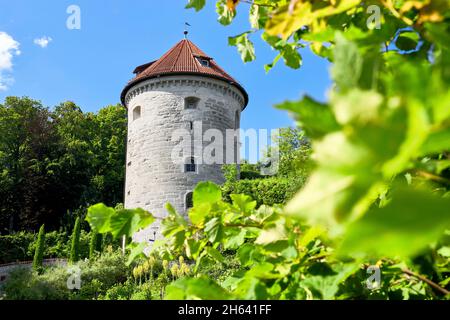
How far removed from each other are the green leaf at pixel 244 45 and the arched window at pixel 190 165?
1725 centimetres

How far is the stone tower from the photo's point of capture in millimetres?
18688

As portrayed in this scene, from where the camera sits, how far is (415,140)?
369 millimetres

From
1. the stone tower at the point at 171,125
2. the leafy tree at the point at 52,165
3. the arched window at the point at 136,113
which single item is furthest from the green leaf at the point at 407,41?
the leafy tree at the point at 52,165

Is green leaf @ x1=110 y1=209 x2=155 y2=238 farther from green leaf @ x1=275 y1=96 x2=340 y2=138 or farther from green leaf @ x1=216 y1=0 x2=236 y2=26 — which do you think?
green leaf @ x1=216 y1=0 x2=236 y2=26

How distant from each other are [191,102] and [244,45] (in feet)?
60.2

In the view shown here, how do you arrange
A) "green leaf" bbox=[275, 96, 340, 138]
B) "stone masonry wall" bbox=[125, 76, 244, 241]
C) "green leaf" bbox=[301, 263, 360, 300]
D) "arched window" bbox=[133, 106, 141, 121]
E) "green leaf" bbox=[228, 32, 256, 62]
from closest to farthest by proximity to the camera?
"green leaf" bbox=[275, 96, 340, 138] → "green leaf" bbox=[301, 263, 360, 300] → "green leaf" bbox=[228, 32, 256, 62] → "stone masonry wall" bbox=[125, 76, 244, 241] → "arched window" bbox=[133, 106, 141, 121]

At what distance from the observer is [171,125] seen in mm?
19219

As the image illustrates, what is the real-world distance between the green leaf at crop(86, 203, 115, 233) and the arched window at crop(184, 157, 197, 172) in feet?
58.3

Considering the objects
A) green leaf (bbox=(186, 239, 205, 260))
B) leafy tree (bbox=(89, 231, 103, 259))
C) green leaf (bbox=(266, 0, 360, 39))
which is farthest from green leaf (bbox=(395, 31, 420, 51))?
leafy tree (bbox=(89, 231, 103, 259))

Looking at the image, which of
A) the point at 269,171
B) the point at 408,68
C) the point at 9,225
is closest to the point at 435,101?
the point at 408,68

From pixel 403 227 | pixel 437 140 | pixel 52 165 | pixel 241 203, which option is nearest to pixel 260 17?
pixel 241 203

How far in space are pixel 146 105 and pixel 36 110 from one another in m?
13.3

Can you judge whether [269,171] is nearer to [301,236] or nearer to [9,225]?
[9,225]

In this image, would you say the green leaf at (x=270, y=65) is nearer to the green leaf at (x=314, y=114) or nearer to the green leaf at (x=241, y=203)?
the green leaf at (x=241, y=203)
